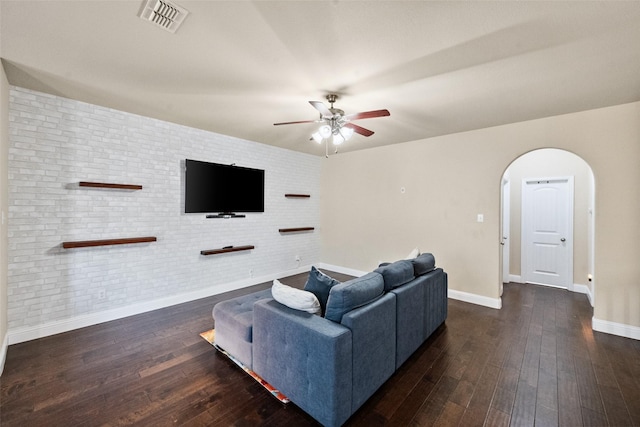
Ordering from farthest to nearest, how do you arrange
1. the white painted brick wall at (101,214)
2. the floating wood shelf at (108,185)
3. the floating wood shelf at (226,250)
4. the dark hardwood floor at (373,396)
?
the floating wood shelf at (226,250) → the floating wood shelf at (108,185) → the white painted brick wall at (101,214) → the dark hardwood floor at (373,396)

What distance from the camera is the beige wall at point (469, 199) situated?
308 cm

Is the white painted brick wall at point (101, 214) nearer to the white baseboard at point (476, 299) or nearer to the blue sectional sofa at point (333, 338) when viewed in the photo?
the blue sectional sofa at point (333, 338)

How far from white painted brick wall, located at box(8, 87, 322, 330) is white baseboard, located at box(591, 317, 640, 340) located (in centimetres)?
497

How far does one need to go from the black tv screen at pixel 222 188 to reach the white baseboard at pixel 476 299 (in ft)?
11.8

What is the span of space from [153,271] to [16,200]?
62.1 inches

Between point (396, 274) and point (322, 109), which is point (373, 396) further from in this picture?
point (322, 109)

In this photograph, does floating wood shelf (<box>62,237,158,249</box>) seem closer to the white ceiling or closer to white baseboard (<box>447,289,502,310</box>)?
the white ceiling

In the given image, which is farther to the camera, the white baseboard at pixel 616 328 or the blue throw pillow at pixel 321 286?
the white baseboard at pixel 616 328

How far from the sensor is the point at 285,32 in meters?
1.87

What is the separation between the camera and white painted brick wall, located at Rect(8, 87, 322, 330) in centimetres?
286

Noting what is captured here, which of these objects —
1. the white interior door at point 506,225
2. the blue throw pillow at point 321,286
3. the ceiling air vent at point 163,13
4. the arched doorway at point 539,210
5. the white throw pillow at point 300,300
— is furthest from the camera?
the white interior door at point 506,225

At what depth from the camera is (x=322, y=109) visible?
2.46 m

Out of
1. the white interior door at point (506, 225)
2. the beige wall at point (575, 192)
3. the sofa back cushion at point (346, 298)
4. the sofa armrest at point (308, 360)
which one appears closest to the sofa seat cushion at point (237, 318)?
the sofa armrest at point (308, 360)

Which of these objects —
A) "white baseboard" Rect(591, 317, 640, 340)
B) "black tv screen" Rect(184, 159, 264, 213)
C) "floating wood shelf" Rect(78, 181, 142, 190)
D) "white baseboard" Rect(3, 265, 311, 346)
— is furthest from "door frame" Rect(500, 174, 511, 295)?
"floating wood shelf" Rect(78, 181, 142, 190)
